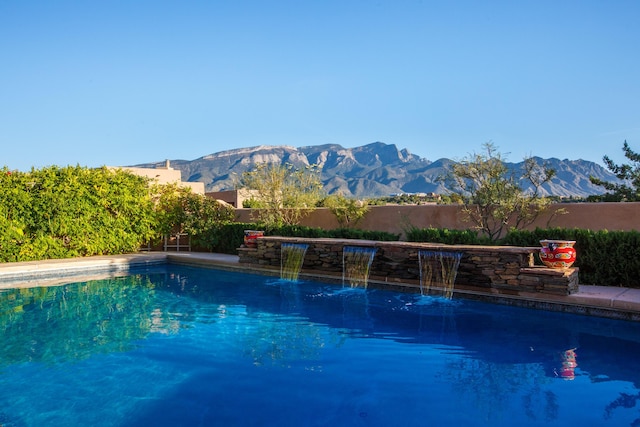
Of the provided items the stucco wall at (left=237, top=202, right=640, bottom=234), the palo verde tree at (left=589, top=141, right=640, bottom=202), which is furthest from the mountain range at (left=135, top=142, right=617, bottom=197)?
the stucco wall at (left=237, top=202, right=640, bottom=234)

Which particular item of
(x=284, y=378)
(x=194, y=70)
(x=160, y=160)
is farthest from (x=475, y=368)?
(x=160, y=160)

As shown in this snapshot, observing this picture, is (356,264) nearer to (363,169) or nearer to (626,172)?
(626,172)

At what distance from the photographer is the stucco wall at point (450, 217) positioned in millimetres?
9516

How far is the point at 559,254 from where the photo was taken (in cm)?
763

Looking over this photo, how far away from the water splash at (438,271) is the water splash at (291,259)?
3180mm

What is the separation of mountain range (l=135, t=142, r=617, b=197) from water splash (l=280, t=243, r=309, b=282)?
62687 millimetres

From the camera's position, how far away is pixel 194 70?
20484mm

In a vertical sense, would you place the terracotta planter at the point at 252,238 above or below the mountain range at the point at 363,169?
below

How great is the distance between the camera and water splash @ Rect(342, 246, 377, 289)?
1009 centimetres

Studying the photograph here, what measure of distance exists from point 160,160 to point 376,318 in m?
111

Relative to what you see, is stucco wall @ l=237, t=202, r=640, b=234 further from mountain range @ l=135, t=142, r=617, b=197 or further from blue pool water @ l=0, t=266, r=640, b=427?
mountain range @ l=135, t=142, r=617, b=197

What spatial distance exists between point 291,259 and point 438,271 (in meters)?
3.96

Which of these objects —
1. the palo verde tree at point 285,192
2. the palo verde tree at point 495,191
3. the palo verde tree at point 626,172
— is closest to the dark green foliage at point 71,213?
the palo verde tree at point 285,192

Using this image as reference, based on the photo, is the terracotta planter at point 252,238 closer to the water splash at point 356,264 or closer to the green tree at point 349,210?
the green tree at point 349,210
